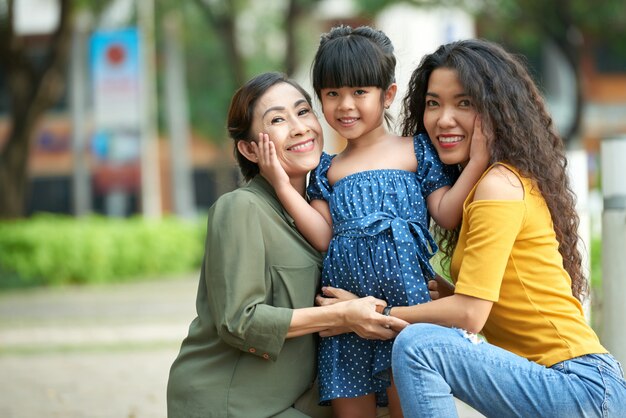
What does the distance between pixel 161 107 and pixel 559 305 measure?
2892cm

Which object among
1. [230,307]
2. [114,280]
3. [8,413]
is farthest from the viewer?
[114,280]

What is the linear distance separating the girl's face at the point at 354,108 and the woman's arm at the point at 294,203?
0.26 metres

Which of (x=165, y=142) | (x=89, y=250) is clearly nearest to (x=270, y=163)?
(x=89, y=250)

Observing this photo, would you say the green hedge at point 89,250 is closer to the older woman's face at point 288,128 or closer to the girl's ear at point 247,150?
the girl's ear at point 247,150

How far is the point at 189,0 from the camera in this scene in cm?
1933

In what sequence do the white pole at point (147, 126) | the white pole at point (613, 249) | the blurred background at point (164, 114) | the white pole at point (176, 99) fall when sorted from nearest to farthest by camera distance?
the white pole at point (613, 249), the blurred background at point (164, 114), the white pole at point (147, 126), the white pole at point (176, 99)

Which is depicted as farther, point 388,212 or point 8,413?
point 8,413

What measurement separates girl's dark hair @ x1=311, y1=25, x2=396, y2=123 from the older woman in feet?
0.52

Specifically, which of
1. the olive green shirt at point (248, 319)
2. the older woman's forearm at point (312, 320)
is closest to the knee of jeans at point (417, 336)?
the older woman's forearm at point (312, 320)

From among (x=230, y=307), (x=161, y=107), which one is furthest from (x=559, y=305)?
(x=161, y=107)

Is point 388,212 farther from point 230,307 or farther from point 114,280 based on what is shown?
point 114,280

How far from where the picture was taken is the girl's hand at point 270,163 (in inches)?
130

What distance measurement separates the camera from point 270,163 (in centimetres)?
332

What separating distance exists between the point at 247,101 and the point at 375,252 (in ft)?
2.44
